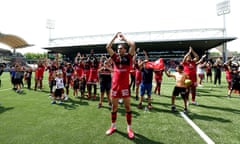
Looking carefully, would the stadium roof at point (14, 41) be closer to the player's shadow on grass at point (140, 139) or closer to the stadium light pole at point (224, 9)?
the player's shadow on grass at point (140, 139)

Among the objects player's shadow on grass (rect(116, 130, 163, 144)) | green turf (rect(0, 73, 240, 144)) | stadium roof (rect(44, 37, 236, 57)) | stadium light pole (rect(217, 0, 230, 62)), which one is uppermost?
stadium light pole (rect(217, 0, 230, 62))

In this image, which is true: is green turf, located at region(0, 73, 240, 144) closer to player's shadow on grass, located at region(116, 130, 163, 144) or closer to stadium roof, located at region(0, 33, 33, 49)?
player's shadow on grass, located at region(116, 130, 163, 144)

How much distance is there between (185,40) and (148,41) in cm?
803

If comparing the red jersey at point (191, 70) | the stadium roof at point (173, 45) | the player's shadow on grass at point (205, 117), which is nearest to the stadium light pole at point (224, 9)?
the stadium roof at point (173, 45)

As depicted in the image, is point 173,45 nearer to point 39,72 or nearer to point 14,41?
point 39,72

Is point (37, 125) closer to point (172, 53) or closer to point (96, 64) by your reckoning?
point (96, 64)

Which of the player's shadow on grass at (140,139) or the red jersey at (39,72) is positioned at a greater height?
the red jersey at (39,72)

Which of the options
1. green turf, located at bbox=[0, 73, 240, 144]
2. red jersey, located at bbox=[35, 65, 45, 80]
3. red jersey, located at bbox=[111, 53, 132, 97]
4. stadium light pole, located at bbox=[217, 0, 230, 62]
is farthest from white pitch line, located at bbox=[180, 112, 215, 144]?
stadium light pole, located at bbox=[217, 0, 230, 62]

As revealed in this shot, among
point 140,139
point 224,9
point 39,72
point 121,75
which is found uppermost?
point 224,9

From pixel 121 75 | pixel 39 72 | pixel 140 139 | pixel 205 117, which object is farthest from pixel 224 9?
pixel 140 139

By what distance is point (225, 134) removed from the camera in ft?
14.9

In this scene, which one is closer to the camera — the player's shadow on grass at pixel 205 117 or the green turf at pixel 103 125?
the green turf at pixel 103 125

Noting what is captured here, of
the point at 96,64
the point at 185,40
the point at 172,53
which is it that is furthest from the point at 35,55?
the point at 96,64

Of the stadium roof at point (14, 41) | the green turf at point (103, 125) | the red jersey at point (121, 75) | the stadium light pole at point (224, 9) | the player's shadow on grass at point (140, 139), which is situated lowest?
the player's shadow on grass at point (140, 139)
